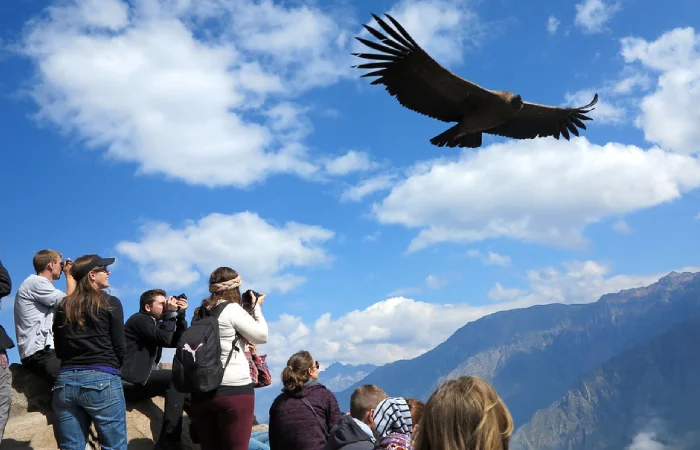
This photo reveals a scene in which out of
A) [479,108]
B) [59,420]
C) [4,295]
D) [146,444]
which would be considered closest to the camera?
[59,420]

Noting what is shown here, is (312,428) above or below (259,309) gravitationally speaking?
below

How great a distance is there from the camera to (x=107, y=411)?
15.0 ft

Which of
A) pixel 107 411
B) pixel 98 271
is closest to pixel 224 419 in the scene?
pixel 107 411

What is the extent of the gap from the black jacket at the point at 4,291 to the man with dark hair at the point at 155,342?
139 cm

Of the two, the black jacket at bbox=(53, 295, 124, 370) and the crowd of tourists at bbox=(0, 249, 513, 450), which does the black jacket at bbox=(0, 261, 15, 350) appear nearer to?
the crowd of tourists at bbox=(0, 249, 513, 450)

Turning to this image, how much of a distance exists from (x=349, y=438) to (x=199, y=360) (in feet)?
4.27

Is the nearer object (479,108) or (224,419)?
(224,419)

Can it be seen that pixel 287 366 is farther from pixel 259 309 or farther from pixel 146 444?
pixel 146 444

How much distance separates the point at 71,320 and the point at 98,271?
0.44 meters

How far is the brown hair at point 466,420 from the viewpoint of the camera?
80.5 inches

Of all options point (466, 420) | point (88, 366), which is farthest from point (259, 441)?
point (466, 420)

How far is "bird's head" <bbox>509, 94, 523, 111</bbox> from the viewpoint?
1190 cm

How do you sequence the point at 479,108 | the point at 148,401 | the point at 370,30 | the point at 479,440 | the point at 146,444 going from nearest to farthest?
1. the point at 479,440
2. the point at 146,444
3. the point at 148,401
4. the point at 370,30
5. the point at 479,108

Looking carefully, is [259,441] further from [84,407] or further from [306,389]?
[84,407]
